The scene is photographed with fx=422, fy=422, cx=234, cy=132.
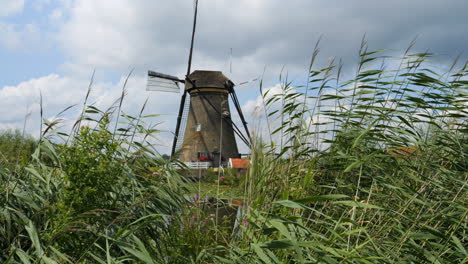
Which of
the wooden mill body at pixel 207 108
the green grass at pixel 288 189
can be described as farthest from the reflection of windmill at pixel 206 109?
the green grass at pixel 288 189

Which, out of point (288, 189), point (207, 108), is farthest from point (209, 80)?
point (288, 189)

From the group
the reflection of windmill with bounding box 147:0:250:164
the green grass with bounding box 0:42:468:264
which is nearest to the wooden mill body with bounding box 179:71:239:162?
the reflection of windmill with bounding box 147:0:250:164

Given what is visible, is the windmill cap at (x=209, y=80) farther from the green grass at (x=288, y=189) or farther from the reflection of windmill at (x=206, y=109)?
the green grass at (x=288, y=189)

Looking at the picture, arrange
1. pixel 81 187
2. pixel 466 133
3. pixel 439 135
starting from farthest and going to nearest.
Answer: pixel 466 133
pixel 439 135
pixel 81 187

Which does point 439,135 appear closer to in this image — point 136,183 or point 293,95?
point 293,95

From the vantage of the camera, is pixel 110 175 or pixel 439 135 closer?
pixel 110 175

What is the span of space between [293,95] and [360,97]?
56 centimetres

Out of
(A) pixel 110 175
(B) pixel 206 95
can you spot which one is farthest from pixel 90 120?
(B) pixel 206 95

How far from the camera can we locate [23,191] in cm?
276

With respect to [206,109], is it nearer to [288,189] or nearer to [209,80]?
[209,80]

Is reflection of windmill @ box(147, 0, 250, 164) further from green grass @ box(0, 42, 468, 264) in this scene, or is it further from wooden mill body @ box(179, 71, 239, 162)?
green grass @ box(0, 42, 468, 264)

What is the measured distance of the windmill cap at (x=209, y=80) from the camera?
18.7 meters

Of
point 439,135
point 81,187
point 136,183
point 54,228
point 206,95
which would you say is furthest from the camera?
point 206,95

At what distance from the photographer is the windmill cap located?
737 inches
